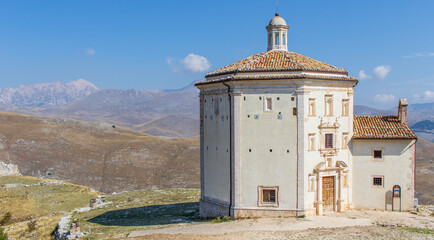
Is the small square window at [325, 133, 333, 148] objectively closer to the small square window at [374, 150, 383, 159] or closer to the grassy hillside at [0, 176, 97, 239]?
the small square window at [374, 150, 383, 159]

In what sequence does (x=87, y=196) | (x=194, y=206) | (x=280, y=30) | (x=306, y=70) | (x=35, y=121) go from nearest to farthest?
(x=306, y=70)
(x=280, y=30)
(x=194, y=206)
(x=87, y=196)
(x=35, y=121)

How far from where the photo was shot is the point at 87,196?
44344mm

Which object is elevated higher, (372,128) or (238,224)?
(372,128)

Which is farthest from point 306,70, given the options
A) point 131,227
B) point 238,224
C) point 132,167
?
point 132,167

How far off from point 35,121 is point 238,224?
88380mm

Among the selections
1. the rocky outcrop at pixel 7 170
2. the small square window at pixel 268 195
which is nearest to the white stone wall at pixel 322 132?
the small square window at pixel 268 195

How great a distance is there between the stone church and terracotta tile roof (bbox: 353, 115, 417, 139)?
0.07m

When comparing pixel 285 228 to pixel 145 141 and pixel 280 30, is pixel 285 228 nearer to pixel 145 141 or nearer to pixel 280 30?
pixel 280 30

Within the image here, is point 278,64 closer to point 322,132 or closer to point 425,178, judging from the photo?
point 322,132

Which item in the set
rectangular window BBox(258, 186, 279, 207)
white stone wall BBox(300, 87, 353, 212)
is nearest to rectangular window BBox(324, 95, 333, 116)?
white stone wall BBox(300, 87, 353, 212)

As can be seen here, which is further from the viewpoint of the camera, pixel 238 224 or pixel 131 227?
pixel 131 227

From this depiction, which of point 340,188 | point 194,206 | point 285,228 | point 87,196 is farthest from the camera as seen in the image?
point 87,196

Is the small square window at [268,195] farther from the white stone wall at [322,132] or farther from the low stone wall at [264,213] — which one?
the white stone wall at [322,132]

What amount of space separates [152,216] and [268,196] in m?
10.5
